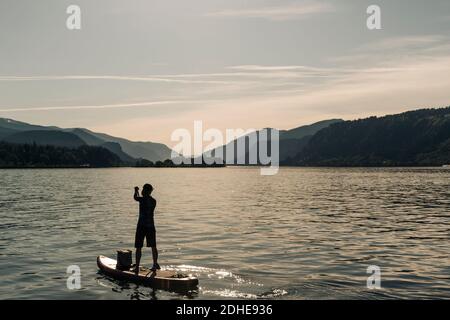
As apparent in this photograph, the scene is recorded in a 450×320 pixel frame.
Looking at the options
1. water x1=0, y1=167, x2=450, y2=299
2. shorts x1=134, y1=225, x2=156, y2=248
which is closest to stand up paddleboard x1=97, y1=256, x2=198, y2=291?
water x1=0, y1=167, x2=450, y2=299

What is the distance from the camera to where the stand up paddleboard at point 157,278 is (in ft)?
69.2

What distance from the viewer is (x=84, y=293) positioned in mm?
21062

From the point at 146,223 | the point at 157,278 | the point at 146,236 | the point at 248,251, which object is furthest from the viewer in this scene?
the point at 248,251

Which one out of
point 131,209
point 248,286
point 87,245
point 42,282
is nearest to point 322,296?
point 248,286

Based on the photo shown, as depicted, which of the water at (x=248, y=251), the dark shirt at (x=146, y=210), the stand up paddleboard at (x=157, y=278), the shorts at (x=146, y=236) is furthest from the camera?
the shorts at (x=146, y=236)

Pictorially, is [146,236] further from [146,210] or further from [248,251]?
[248,251]

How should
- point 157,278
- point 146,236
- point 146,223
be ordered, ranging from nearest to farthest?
point 157,278 → point 146,223 → point 146,236

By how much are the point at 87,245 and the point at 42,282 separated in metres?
10.4

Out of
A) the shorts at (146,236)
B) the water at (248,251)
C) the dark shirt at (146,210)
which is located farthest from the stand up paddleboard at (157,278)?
the dark shirt at (146,210)

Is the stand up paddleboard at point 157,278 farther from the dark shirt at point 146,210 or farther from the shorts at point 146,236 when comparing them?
the dark shirt at point 146,210

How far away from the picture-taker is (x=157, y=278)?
70.9ft

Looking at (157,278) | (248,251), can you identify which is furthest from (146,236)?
(248,251)

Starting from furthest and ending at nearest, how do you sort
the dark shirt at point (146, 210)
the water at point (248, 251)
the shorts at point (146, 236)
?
the shorts at point (146, 236), the dark shirt at point (146, 210), the water at point (248, 251)

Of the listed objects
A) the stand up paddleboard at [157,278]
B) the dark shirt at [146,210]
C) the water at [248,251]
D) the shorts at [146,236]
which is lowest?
the water at [248,251]
